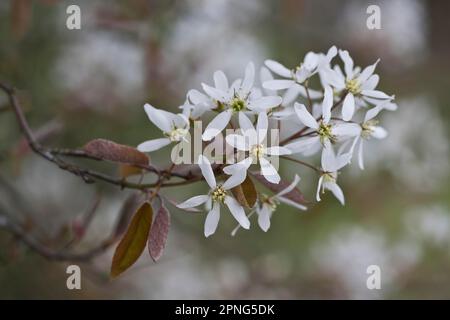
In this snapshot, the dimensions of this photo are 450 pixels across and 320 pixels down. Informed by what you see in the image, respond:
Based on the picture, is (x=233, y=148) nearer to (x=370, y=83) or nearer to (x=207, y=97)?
(x=207, y=97)

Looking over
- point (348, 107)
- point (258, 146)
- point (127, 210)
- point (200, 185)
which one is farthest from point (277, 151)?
point (200, 185)

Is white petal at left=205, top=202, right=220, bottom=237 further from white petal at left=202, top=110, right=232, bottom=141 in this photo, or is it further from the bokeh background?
the bokeh background

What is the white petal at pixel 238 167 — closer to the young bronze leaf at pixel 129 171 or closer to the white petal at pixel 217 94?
the white petal at pixel 217 94

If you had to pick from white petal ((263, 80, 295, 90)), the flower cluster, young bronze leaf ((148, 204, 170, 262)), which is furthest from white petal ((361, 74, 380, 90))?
young bronze leaf ((148, 204, 170, 262))

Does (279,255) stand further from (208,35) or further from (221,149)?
(221,149)

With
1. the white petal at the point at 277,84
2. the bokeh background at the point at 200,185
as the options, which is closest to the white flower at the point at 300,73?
the white petal at the point at 277,84
